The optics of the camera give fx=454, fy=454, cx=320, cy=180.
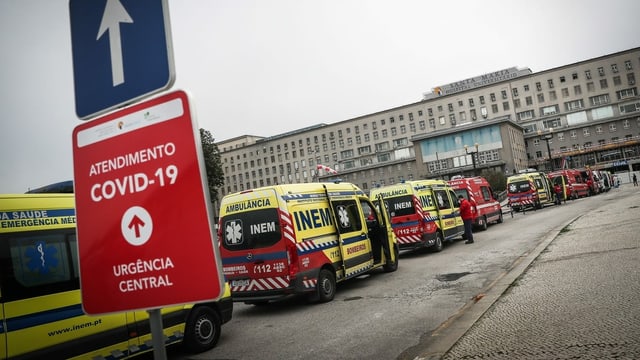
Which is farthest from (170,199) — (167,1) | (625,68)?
(625,68)

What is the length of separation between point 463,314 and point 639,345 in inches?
99.4

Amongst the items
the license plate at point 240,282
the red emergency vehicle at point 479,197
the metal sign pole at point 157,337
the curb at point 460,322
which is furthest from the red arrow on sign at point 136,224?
the red emergency vehicle at point 479,197

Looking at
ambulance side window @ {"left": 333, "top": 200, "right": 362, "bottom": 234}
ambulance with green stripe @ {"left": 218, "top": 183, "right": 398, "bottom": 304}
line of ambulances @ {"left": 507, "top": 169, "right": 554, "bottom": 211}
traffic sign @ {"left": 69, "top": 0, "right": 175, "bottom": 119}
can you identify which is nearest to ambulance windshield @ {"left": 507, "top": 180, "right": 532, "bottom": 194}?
line of ambulances @ {"left": 507, "top": 169, "right": 554, "bottom": 211}

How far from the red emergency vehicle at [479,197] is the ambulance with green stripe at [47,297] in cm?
1858

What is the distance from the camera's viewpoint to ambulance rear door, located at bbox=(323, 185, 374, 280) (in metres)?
10.3

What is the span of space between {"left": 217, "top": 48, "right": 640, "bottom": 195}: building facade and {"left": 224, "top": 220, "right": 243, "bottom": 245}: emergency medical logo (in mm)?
66412

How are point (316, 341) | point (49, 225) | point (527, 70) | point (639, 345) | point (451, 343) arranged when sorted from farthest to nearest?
point (527, 70) < point (316, 341) < point (49, 225) < point (451, 343) < point (639, 345)

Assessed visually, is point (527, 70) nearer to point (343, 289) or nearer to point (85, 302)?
point (343, 289)

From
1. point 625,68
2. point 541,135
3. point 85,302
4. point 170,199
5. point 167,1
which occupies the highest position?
point 625,68

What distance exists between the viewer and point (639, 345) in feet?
13.6

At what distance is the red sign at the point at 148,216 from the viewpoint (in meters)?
1.91

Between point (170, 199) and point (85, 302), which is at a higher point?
point (170, 199)

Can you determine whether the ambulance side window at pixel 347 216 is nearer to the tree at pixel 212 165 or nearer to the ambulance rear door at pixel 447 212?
the ambulance rear door at pixel 447 212

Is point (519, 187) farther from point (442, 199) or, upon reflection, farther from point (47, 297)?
point (47, 297)
